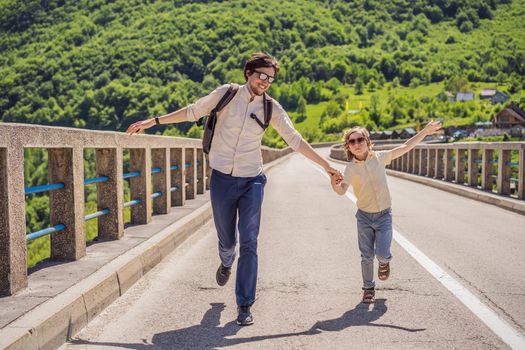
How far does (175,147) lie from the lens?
11102 mm

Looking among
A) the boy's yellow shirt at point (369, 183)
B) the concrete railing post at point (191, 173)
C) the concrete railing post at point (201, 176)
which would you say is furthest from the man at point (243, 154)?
the concrete railing post at point (201, 176)

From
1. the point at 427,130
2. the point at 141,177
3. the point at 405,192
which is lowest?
the point at 405,192

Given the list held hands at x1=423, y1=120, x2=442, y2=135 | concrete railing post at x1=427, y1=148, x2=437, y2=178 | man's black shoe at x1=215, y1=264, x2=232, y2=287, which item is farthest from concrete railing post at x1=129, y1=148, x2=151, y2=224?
concrete railing post at x1=427, y1=148, x2=437, y2=178

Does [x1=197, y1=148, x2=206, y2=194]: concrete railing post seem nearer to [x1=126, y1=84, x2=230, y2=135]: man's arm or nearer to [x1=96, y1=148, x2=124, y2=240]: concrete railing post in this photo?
[x1=96, y1=148, x2=124, y2=240]: concrete railing post

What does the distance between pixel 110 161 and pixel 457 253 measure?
4251 millimetres

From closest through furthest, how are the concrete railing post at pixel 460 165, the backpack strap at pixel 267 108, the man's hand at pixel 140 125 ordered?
the backpack strap at pixel 267 108 → the man's hand at pixel 140 125 → the concrete railing post at pixel 460 165

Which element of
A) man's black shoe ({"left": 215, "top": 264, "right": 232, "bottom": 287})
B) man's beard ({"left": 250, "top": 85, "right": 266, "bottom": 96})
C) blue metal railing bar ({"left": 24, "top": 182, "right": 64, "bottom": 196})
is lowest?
man's black shoe ({"left": 215, "top": 264, "right": 232, "bottom": 287})

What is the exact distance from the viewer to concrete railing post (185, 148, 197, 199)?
42.7 feet

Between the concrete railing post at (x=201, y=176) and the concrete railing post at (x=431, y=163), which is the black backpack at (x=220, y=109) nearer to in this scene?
the concrete railing post at (x=201, y=176)

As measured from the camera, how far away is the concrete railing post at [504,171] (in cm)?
1484

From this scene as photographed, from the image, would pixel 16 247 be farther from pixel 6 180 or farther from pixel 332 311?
pixel 332 311

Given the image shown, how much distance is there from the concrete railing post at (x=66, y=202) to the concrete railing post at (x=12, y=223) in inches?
44.5

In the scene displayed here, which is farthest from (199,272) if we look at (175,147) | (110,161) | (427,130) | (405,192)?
(405,192)

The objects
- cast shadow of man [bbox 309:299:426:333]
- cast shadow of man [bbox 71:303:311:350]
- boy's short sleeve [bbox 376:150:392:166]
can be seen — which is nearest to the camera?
cast shadow of man [bbox 71:303:311:350]
